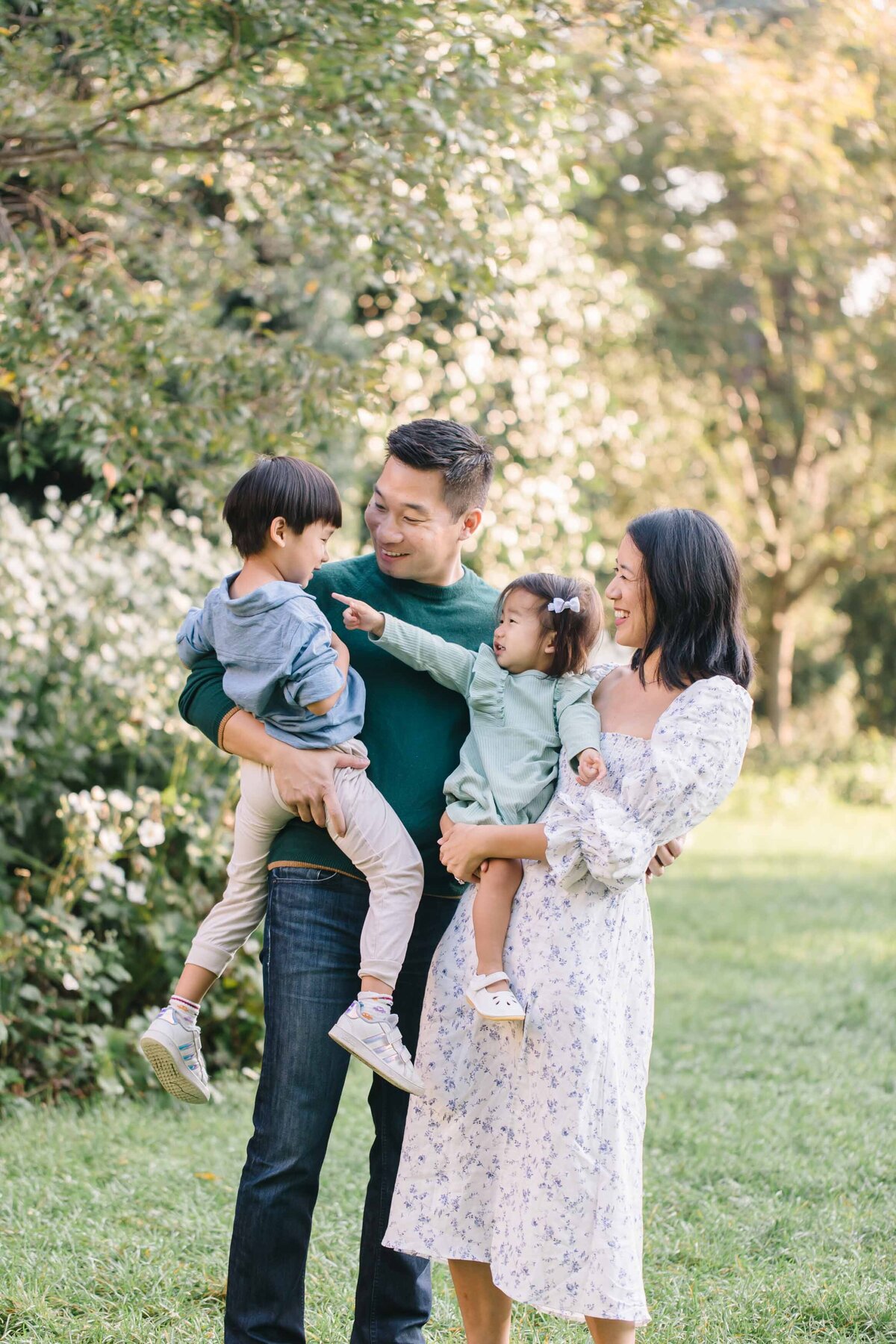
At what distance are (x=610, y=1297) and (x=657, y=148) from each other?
12433mm

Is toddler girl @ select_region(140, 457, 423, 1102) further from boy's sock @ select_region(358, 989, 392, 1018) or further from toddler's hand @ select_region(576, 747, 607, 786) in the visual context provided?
toddler's hand @ select_region(576, 747, 607, 786)

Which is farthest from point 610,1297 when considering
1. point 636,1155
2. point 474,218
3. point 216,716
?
point 474,218

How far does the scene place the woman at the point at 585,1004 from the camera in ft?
7.56

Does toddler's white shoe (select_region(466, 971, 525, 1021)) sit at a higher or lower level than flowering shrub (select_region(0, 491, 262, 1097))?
higher

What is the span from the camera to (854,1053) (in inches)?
216

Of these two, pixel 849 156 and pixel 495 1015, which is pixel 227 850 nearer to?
pixel 495 1015

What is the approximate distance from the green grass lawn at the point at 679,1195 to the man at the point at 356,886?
24.1 inches

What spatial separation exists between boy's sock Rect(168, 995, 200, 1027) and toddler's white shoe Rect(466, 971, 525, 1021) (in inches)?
23.4

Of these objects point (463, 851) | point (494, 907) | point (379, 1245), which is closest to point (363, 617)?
point (463, 851)

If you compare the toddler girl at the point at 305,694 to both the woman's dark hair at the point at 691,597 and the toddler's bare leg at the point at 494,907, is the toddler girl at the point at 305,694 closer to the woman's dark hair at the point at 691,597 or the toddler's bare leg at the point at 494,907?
the toddler's bare leg at the point at 494,907

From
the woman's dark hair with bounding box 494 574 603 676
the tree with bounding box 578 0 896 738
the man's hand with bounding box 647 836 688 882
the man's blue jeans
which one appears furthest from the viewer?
the tree with bounding box 578 0 896 738

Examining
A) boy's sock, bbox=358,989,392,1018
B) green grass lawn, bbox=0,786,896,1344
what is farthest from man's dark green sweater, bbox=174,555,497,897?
green grass lawn, bbox=0,786,896,1344

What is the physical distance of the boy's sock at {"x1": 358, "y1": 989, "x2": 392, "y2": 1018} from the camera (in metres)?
2.41

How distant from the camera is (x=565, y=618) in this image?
2.52 m
